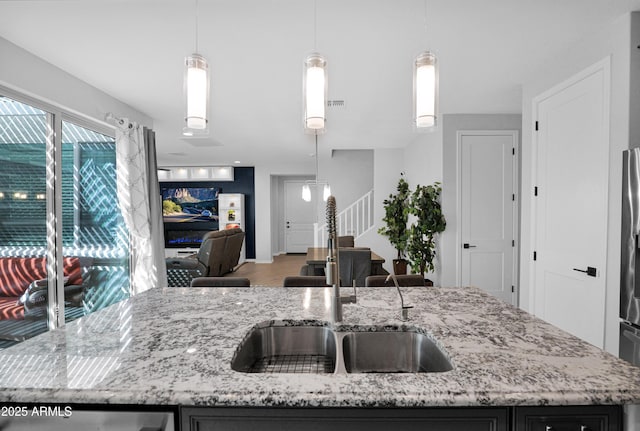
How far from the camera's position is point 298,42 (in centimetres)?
241

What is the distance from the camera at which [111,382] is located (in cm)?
89

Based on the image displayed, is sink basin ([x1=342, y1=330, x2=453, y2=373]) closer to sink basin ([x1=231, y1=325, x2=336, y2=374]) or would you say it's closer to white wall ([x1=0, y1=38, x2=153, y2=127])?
sink basin ([x1=231, y1=325, x2=336, y2=374])

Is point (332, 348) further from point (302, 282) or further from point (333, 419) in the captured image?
point (302, 282)

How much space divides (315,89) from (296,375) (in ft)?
3.27

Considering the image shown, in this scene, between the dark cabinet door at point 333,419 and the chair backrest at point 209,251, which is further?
the chair backrest at point 209,251

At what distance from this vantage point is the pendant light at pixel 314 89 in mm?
1247

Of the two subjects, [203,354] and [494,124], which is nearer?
[203,354]

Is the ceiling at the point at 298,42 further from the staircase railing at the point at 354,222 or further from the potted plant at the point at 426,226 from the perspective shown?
the staircase railing at the point at 354,222

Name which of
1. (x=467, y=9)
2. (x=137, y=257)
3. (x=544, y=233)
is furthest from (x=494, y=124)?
(x=137, y=257)

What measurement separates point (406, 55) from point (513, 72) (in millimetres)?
1126

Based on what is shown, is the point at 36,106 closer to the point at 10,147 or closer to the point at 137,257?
the point at 10,147

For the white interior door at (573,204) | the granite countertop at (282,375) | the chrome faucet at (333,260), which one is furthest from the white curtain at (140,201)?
the white interior door at (573,204)

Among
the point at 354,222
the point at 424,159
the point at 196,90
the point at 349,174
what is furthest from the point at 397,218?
the point at 196,90

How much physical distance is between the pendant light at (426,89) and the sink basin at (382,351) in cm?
85
